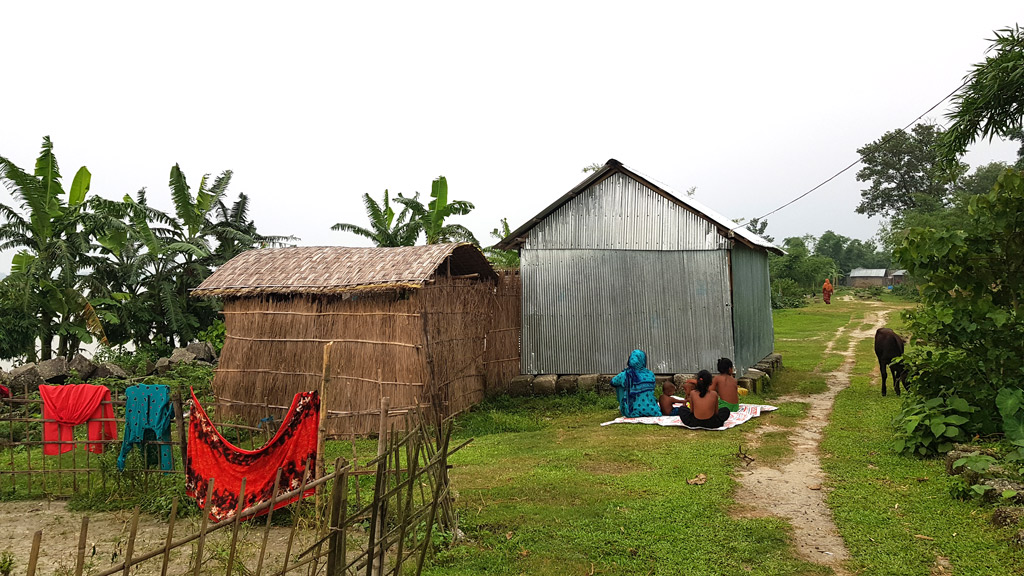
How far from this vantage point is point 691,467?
7.96 metres

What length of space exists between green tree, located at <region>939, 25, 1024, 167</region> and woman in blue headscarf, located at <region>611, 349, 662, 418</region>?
16.8 ft

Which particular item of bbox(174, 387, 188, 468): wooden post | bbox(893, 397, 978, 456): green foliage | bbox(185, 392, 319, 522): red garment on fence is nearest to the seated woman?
bbox(893, 397, 978, 456): green foliage

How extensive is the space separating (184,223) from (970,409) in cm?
1682

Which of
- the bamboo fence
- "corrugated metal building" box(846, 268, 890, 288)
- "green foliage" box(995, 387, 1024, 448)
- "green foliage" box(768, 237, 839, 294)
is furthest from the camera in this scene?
"corrugated metal building" box(846, 268, 890, 288)

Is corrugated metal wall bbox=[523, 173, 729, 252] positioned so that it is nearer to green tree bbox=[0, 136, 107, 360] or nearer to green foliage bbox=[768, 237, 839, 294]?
green tree bbox=[0, 136, 107, 360]

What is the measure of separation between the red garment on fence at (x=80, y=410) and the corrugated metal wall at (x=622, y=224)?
7.89 m

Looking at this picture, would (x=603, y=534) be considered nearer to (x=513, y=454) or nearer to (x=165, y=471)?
(x=513, y=454)

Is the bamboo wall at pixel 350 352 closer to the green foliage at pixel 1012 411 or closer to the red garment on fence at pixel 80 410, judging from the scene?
the red garment on fence at pixel 80 410

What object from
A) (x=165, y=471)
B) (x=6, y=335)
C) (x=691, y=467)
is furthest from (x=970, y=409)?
(x=6, y=335)

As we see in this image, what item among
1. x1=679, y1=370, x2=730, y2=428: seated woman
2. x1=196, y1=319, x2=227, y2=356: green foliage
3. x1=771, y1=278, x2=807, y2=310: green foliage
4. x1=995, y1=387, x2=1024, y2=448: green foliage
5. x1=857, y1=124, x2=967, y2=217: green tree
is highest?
x1=857, y1=124, x2=967, y2=217: green tree

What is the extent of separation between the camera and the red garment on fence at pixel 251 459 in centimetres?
651

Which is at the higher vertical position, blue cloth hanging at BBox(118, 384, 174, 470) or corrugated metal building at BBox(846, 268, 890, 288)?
corrugated metal building at BBox(846, 268, 890, 288)

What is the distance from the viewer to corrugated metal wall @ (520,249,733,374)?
12.7 m

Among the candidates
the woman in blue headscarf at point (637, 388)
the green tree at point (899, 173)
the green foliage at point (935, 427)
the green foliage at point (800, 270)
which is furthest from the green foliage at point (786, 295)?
the green foliage at point (935, 427)
